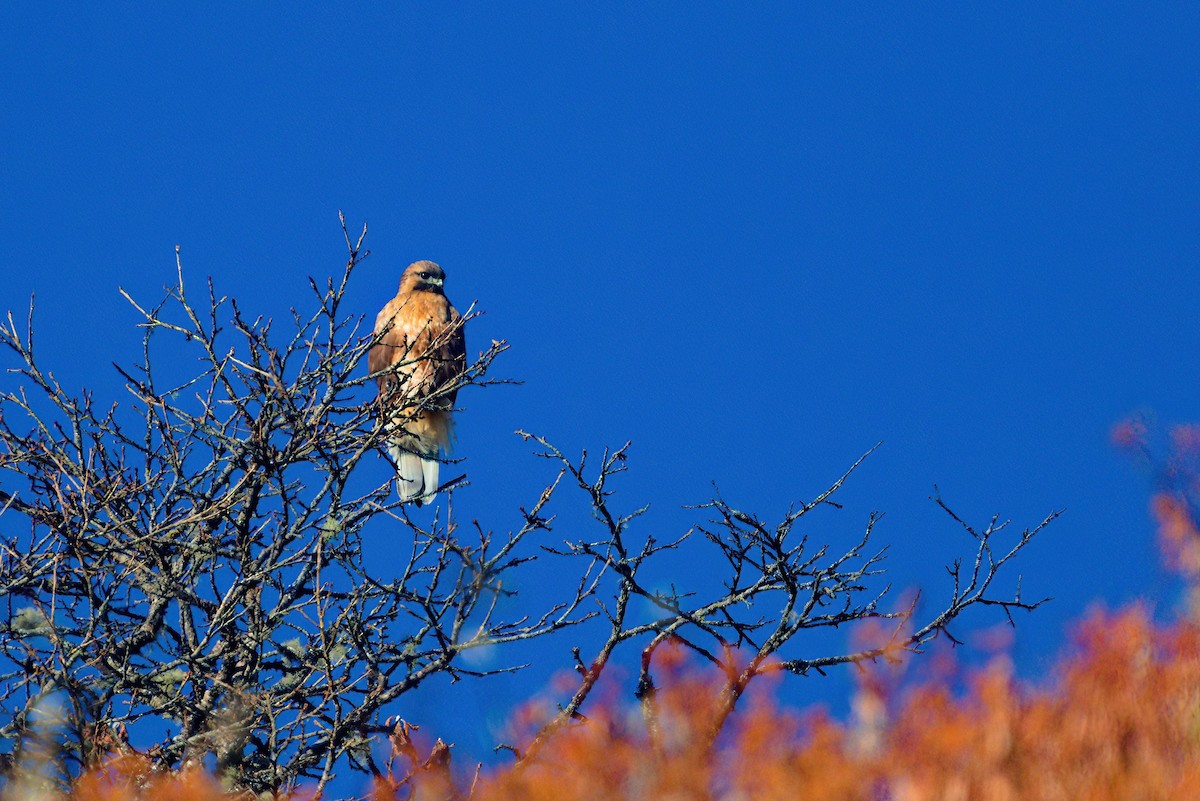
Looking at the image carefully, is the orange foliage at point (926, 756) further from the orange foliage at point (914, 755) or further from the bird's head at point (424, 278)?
the bird's head at point (424, 278)

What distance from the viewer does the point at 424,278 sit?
8555mm

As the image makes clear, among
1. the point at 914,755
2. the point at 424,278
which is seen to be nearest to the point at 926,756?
the point at 914,755

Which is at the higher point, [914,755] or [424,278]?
[424,278]

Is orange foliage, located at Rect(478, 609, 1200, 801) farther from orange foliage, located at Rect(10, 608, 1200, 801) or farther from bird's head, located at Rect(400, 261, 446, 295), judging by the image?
bird's head, located at Rect(400, 261, 446, 295)

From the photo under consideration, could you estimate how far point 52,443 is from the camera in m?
4.35

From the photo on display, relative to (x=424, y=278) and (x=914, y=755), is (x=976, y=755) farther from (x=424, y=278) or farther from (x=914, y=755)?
(x=424, y=278)

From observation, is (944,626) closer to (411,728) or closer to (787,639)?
(787,639)

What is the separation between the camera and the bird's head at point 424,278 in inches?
335

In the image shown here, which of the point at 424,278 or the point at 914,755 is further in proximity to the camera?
the point at 424,278

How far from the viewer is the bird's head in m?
8.52

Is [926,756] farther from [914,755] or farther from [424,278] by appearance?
[424,278]

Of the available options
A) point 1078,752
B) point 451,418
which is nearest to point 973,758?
point 1078,752

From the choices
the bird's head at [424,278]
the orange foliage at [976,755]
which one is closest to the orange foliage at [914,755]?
the orange foliage at [976,755]

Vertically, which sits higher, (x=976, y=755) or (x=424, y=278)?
(x=424, y=278)
